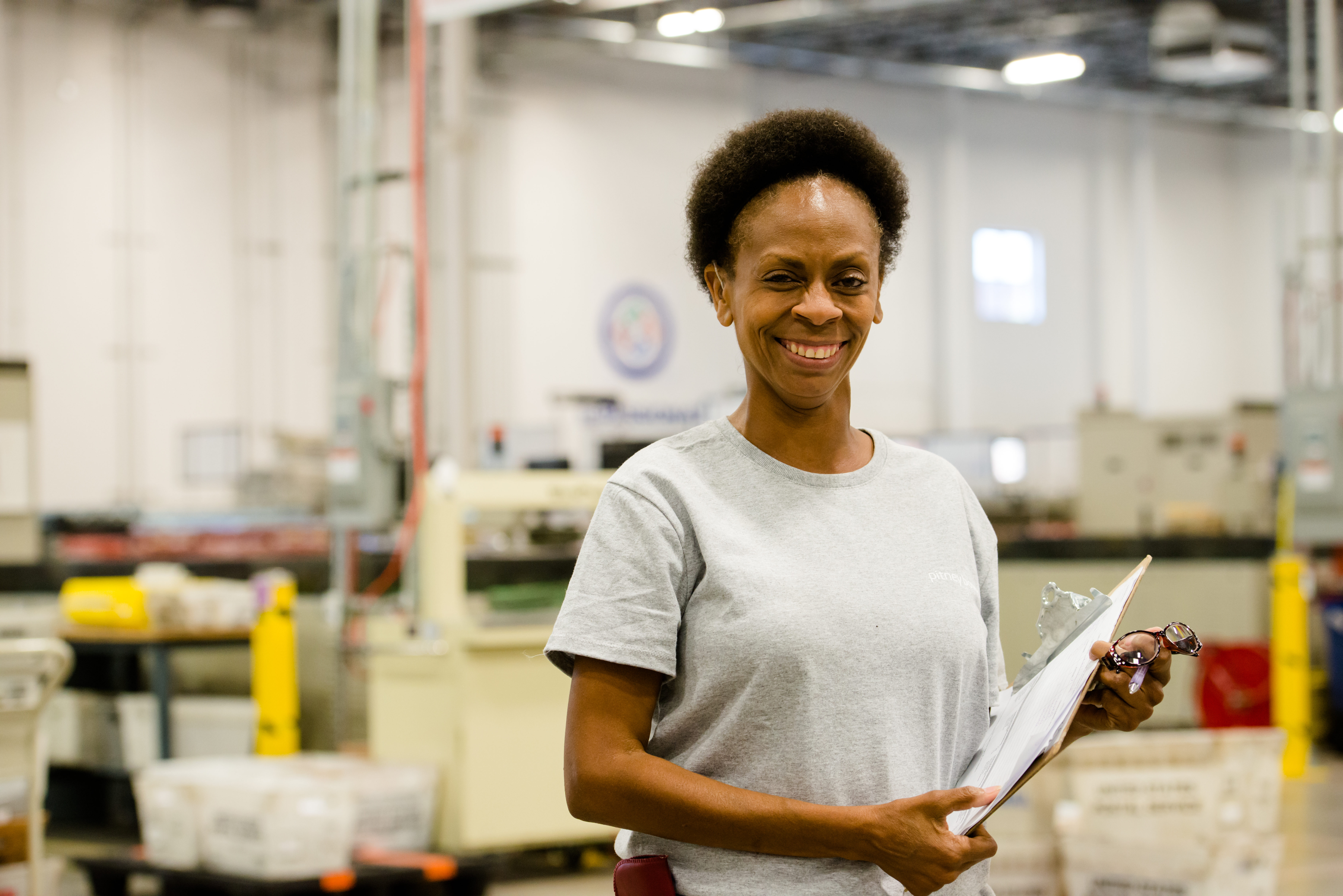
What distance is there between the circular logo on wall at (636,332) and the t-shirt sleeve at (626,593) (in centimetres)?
1211

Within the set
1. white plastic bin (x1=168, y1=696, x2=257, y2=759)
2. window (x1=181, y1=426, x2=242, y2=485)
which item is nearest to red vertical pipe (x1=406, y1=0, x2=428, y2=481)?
white plastic bin (x1=168, y1=696, x2=257, y2=759)

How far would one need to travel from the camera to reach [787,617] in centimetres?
121

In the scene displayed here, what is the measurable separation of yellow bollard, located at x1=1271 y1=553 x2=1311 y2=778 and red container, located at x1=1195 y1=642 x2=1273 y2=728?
25cm

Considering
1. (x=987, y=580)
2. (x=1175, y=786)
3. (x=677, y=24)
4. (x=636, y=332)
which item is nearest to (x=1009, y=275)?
(x=636, y=332)

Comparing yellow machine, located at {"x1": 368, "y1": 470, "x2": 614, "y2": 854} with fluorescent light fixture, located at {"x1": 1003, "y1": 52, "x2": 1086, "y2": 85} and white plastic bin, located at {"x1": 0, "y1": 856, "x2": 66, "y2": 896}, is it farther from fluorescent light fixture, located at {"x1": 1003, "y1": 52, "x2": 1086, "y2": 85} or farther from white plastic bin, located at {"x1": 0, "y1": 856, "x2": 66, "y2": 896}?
fluorescent light fixture, located at {"x1": 1003, "y1": 52, "x2": 1086, "y2": 85}

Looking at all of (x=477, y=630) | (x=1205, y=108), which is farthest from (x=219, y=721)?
(x=1205, y=108)

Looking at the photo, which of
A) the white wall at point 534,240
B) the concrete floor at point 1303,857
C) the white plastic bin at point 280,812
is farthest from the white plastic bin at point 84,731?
the white wall at point 534,240

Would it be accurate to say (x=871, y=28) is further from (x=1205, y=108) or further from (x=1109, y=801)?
(x=1109, y=801)

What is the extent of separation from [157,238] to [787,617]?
438 inches

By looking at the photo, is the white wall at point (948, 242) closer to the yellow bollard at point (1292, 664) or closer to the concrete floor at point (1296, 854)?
the yellow bollard at point (1292, 664)

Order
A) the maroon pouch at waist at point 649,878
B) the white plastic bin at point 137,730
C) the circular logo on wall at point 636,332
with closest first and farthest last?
the maroon pouch at waist at point 649,878 → the white plastic bin at point 137,730 → the circular logo on wall at point 636,332

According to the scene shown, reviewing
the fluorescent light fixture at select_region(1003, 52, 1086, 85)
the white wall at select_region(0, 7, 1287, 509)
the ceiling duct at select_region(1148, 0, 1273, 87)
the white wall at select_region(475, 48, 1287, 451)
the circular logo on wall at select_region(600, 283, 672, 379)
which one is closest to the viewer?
the white wall at select_region(0, 7, 1287, 509)

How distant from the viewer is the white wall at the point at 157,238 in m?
10.8

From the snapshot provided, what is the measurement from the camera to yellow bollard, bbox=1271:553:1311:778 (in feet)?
21.6
